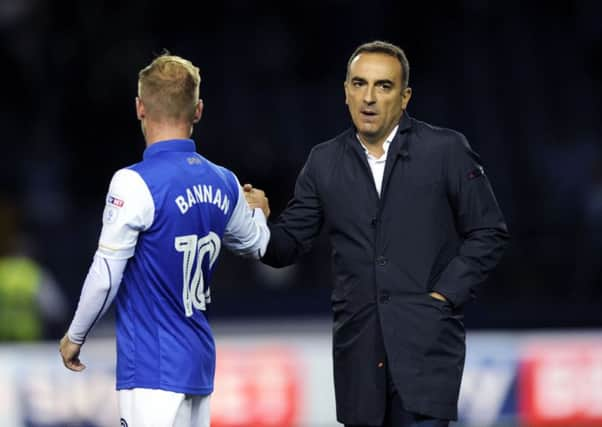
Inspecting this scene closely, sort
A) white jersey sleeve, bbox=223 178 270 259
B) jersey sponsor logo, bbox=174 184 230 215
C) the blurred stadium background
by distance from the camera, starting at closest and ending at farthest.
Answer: jersey sponsor logo, bbox=174 184 230 215 < white jersey sleeve, bbox=223 178 270 259 < the blurred stadium background

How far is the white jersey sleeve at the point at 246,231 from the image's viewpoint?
523 cm

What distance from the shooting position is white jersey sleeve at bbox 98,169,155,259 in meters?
4.79

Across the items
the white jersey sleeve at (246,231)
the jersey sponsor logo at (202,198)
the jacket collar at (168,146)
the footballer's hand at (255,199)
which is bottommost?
the white jersey sleeve at (246,231)

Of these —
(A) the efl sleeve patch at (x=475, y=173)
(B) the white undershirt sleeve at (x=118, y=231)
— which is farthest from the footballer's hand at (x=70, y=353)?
(A) the efl sleeve patch at (x=475, y=173)

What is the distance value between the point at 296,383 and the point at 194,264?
4.68 metres

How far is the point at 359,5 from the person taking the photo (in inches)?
548

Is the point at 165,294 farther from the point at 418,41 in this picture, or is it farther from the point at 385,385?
the point at 418,41

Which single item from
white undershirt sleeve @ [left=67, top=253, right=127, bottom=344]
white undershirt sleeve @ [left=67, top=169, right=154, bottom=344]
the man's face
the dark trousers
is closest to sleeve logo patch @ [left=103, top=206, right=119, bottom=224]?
white undershirt sleeve @ [left=67, top=169, right=154, bottom=344]

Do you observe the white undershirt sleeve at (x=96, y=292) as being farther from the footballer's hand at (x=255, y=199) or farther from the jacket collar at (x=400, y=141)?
the jacket collar at (x=400, y=141)

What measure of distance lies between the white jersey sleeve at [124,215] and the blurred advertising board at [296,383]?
4636 millimetres

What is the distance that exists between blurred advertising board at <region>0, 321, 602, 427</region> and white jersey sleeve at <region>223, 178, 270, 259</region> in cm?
410

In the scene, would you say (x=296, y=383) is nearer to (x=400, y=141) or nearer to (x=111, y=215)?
(x=400, y=141)

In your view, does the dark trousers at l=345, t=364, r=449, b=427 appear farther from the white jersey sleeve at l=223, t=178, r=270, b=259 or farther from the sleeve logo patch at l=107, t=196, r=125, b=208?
the sleeve logo patch at l=107, t=196, r=125, b=208

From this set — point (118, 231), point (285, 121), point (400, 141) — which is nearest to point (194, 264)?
point (118, 231)
